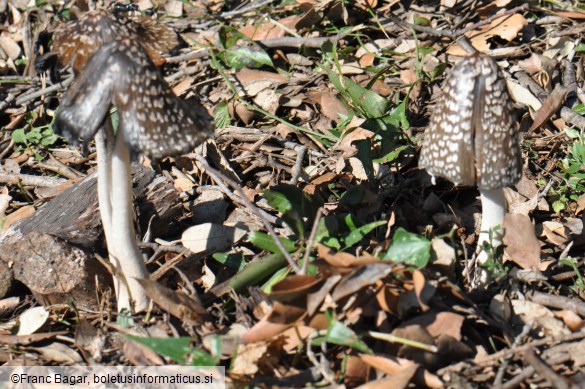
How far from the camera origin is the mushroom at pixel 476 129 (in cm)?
321

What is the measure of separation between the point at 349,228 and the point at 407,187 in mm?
835

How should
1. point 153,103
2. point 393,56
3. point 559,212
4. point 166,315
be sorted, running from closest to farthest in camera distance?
1. point 153,103
2. point 166,315
3. point 559,212
4. point 393,56

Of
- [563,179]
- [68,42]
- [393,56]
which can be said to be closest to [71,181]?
[68,42]

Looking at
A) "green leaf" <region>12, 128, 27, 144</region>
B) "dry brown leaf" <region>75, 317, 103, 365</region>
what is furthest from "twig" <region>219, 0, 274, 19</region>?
"dry brown leaf" <region>75, 317, 103, 365</region>

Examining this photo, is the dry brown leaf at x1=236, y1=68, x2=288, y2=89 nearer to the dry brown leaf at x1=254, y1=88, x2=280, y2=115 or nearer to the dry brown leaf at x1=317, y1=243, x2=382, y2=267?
the dry brown leaf at x1=254, y1=88, x2=280, y2=115

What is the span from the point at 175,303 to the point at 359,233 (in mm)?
972

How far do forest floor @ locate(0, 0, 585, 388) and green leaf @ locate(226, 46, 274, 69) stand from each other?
1 cm

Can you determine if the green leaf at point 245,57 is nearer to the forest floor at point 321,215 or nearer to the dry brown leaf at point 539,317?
the forest floor at point 321,215

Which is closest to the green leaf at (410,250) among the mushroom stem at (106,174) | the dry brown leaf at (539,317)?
the dry brown leaf at (539,317)

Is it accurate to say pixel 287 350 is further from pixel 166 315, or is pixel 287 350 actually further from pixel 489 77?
pixel 489 77

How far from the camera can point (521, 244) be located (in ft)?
12.1

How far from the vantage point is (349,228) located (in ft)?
12.4

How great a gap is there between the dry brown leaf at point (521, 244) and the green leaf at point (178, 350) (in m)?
1.62

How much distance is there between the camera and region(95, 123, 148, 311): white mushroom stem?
333cm
